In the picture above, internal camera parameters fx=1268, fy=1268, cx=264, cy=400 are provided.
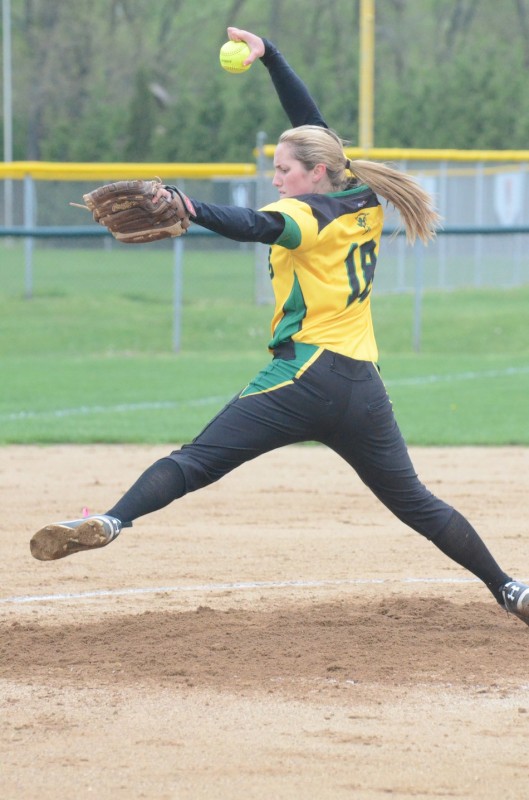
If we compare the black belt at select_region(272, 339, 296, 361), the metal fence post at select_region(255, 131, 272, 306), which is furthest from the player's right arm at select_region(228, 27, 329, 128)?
the metal fence post at select_region(255, 131, 272, 306)

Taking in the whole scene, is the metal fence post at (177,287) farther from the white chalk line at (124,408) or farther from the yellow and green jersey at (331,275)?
the yellow and green jersey at (331,275)

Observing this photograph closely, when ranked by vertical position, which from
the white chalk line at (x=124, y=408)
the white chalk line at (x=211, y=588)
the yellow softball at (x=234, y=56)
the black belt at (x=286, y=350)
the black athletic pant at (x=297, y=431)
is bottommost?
the white chalk line at (x=124, y=408)

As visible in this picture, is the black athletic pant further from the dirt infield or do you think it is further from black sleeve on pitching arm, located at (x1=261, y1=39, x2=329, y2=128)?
black sleeve on pitching arm, located at (x1=261, y1=39, x2=329, y2=128)

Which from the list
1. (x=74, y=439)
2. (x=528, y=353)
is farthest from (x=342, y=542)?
(x=528, y=353)

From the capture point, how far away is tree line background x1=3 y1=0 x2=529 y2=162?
113ft

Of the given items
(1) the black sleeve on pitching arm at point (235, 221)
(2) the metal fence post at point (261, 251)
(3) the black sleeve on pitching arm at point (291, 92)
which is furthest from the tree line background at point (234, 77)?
(1) the black sleeve on pitching arm at point (235, 221)

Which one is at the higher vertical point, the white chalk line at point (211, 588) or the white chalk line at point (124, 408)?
the white chalk line at point (211, 588)

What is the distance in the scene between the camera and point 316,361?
436cm

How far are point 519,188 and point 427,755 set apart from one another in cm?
2366

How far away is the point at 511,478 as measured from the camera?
8594mm

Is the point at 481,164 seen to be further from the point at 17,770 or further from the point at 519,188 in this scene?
the point at 17,770

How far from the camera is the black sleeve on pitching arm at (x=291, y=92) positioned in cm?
495

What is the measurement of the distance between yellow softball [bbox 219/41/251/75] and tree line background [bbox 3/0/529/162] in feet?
94.8

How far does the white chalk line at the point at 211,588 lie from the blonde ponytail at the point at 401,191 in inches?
74.7
